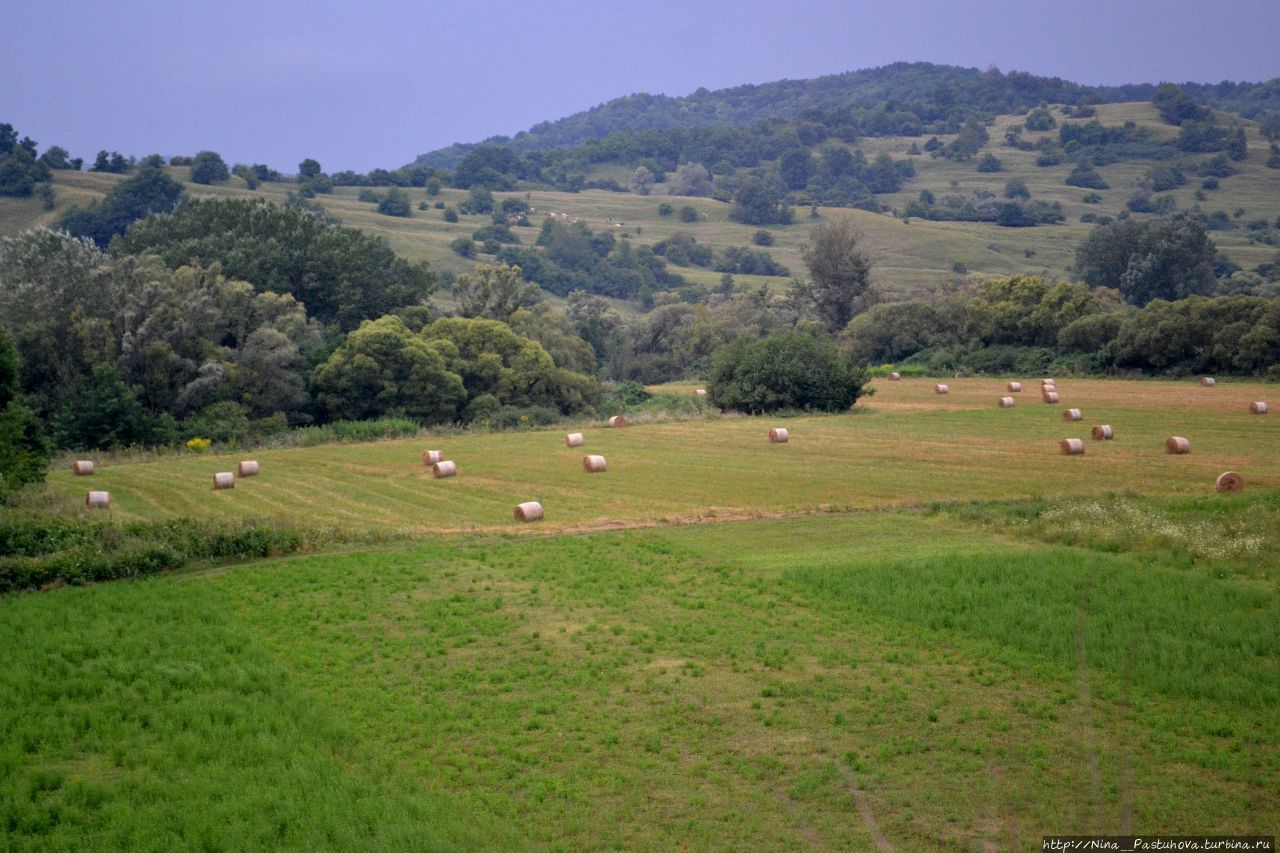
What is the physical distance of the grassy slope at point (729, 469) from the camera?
29.8 meters

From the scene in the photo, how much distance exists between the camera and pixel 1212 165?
165 meters

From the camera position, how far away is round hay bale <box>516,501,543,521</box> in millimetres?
28344

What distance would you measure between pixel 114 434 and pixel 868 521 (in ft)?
111

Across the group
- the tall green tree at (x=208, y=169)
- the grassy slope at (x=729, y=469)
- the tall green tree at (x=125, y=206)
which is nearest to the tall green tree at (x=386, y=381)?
the grassy slope at (x=729, y=469)

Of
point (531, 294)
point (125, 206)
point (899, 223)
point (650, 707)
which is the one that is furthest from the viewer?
point (899, 223)

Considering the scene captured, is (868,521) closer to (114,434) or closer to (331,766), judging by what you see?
(331,766)

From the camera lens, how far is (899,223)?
142 metres

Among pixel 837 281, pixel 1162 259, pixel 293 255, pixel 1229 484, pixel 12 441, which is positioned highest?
pixel 293 255

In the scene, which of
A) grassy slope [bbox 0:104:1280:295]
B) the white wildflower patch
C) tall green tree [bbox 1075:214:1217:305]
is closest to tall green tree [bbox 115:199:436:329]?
grassy slope [bbox 0:104:1280:295]

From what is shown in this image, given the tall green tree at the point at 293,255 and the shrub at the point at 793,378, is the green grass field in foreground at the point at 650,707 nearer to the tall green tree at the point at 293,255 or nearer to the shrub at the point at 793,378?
the shrub at the point at 793,378

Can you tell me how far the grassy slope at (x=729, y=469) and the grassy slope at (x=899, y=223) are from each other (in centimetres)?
5789

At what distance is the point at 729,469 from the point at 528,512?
9.24m

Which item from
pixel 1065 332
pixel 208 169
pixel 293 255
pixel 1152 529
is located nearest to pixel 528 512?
pixel 1152 529

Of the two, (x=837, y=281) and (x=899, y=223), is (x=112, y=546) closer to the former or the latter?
(x=837, y=281)
